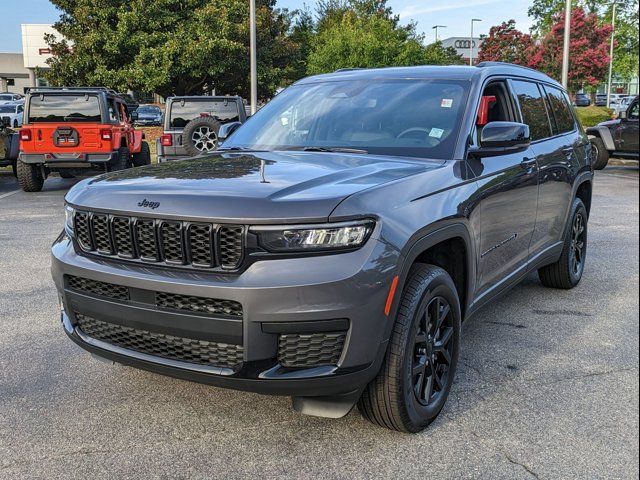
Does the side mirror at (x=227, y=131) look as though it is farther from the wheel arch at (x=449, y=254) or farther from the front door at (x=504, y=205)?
the wheel arch at (x=449, y=254)

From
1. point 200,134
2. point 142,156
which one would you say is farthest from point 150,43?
point 200,134

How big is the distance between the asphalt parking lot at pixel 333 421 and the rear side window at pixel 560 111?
1.63 meters

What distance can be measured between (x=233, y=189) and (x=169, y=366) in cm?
81

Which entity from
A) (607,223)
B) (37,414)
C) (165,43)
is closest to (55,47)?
(165,43)

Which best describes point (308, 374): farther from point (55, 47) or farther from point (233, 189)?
Result: point (55, 47)

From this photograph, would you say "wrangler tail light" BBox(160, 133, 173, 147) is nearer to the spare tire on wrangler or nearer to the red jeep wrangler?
the red jeep wrangler

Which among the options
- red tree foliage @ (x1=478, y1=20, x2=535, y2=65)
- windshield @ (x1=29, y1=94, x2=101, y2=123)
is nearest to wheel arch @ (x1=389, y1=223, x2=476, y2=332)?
windshield @ (x1=29, y1=94, x2=101, y2=123)

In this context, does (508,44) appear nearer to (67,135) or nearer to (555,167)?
(67,135)

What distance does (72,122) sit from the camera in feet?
41.4

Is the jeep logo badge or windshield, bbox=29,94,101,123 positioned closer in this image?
the jeep logo badge

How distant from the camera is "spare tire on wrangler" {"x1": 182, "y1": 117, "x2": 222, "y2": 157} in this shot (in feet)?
37.0

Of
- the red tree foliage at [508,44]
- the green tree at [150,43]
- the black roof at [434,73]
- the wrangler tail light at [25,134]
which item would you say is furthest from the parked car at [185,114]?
the red tree foliage at [508,44]

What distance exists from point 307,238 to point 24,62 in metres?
55.8

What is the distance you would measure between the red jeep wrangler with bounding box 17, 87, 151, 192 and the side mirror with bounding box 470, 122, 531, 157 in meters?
9.96
